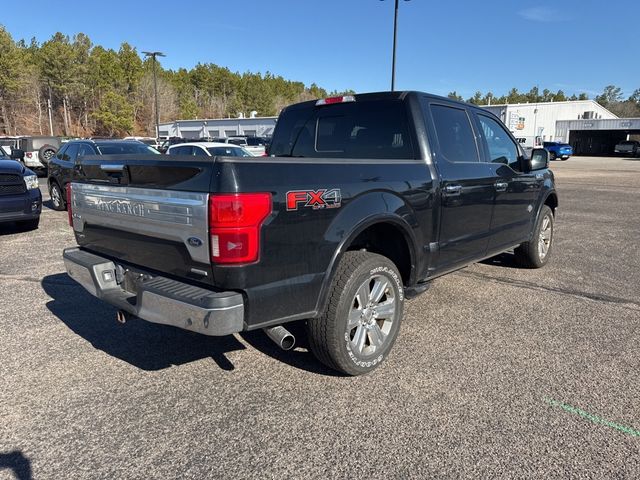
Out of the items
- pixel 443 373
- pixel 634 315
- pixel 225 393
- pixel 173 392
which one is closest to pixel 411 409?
pixel 443 373

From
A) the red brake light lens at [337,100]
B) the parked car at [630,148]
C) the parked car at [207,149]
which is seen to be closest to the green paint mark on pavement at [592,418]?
the red brake light lens at [337,100]

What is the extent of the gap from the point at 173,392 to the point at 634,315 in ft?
13.8

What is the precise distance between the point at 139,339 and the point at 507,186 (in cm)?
385

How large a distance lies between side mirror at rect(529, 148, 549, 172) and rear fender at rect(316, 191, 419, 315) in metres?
2.50

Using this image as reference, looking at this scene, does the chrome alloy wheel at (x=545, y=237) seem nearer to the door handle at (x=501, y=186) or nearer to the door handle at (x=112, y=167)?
the door handle at (x=501, y=186)

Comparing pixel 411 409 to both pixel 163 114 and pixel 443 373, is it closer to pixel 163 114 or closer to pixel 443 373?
pixel 443 373

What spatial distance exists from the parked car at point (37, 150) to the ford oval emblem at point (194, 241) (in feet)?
72.5

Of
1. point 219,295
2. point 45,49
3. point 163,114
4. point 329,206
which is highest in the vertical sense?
point 45,49

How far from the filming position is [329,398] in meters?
3.06

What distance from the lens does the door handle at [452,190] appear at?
396cm

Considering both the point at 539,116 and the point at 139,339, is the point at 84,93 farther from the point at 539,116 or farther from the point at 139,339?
the point at 139,339

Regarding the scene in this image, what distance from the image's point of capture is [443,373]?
11.1 feet

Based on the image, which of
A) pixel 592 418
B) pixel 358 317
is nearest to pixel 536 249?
pixel 592 418

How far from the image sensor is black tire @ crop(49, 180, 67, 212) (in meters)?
11.1
